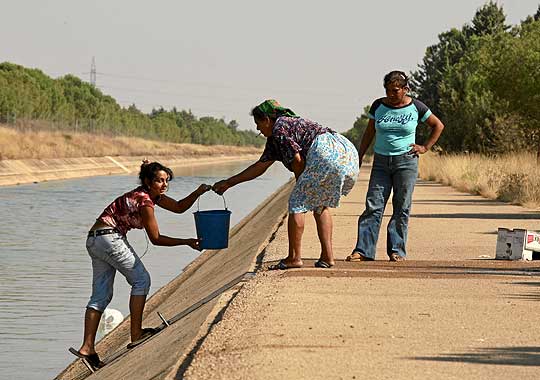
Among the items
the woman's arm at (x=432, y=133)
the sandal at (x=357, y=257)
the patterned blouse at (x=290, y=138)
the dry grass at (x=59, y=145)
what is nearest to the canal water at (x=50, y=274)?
the sandal at (x=357, y=257)

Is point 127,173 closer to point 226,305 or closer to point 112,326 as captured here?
point 112,326

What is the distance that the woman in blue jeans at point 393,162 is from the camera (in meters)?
12.4

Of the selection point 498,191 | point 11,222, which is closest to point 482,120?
point 498,191

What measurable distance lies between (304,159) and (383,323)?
9.85 ft

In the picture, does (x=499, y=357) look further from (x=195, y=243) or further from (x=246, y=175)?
(x=246, y=175)

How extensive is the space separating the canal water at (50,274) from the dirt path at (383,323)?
2.69 m

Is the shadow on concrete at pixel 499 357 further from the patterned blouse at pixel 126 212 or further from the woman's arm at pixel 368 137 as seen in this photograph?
the woman's arm at pixel 368 137

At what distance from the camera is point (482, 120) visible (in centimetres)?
5059

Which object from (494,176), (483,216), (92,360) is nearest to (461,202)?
(494,176)

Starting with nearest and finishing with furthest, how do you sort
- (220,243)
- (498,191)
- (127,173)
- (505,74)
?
(220,243), (498,191), (505,74), (127,173)

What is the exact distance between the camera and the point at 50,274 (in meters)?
20.6

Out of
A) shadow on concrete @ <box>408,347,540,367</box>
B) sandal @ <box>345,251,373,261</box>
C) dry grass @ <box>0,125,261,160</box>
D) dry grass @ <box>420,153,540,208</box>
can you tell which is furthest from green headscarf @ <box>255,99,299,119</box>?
dry grass @ <box>0,125,261,160</box>

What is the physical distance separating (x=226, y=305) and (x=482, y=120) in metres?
42.0

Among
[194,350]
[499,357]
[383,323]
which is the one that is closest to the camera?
[499,357]
